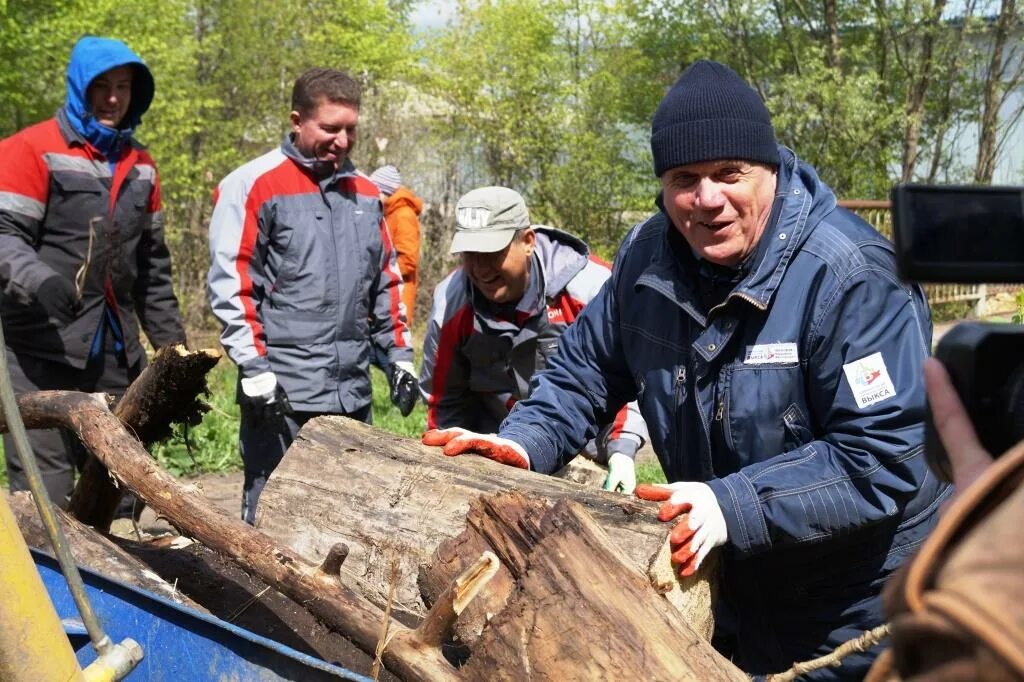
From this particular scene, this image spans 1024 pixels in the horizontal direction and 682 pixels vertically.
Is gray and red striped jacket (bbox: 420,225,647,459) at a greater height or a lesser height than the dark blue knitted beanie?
lesser

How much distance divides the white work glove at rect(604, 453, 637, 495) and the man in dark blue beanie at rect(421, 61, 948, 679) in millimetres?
1095

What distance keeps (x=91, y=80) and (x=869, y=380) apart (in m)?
3.57

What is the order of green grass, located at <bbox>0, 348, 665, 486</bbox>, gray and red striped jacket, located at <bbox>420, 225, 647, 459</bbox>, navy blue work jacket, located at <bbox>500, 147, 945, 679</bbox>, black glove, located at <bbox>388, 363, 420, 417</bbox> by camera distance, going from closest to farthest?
1. navy blue work jacket, located at <bbox>500, 147, 945, 679</bbox>
2. gray and red striped jacket, located at <bbox>420, 225, 647, 459</bbox>
3. black glove, located at <bbox>388, 363, 420, 417</bbox>
4. green grass, located at <bbox>0, 348, 665, 486</bbox>

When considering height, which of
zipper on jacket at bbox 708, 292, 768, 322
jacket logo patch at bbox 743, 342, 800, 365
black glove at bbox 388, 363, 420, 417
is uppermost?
zipper on jacket at bbox 708, 292, 768, 322

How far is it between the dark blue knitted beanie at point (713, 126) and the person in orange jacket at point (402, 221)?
443cm

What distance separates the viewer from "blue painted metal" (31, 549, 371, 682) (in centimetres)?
219

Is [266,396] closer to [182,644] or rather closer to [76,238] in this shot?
[76,238]

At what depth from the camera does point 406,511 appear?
291 cm

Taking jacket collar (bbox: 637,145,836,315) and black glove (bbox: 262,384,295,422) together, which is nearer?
jacket collar (bbox: 637,145,836,315)

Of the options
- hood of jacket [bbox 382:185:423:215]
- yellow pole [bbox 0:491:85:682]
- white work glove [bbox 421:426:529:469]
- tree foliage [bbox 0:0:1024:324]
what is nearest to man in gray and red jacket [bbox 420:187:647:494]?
white work glove [bbox 421:426:529:469]

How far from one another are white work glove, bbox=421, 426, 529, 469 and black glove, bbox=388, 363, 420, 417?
1838mm

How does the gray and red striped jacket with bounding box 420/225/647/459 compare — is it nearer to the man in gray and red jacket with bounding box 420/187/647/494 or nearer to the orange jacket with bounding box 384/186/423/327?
the man in gray and red jacket with bounding box 420/187/647/494

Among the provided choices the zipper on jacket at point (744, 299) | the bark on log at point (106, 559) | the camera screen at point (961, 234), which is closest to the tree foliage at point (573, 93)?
the bark on log at point (106, 559)

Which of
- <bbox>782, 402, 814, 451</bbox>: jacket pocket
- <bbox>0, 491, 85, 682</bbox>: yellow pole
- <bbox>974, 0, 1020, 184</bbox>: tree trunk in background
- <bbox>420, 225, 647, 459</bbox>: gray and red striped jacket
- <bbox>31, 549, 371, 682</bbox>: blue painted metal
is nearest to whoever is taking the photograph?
<bbox>0, 491, 85, 682</bbox>: yellow pole
